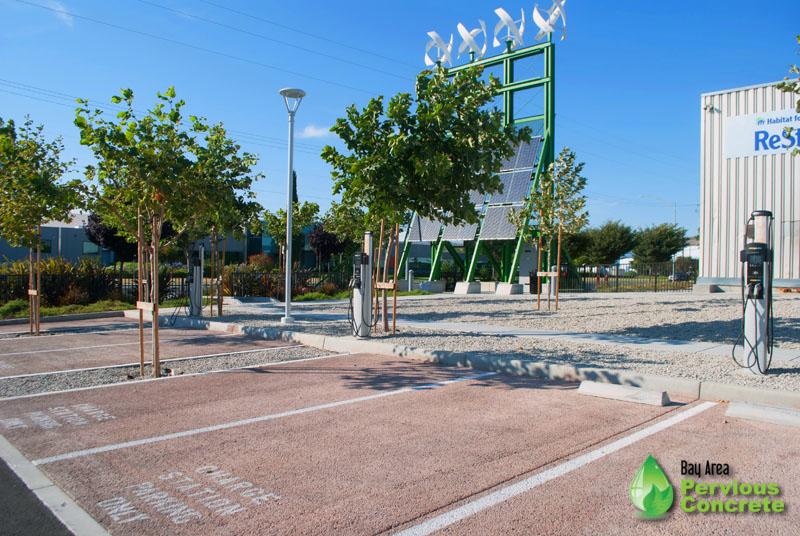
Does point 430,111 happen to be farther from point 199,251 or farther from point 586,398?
point 199,251

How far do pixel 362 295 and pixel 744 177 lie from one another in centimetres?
1852

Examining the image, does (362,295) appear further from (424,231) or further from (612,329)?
(424,231)

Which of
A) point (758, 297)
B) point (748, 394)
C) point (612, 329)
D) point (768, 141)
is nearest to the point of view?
point (748, 394)

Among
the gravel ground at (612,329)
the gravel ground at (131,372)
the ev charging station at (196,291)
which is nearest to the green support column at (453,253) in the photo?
the gravel ground at (612,329)

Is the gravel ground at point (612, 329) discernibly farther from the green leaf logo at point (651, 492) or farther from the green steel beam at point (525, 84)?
the green steel beam at point (525, 84)

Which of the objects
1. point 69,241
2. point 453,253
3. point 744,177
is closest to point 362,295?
point 744,177

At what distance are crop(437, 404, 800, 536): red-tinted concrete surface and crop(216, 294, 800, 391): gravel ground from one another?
2294 mm

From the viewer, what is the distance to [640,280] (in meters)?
30.8

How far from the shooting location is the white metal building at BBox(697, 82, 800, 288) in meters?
20.8

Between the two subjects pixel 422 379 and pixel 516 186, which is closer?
pixel 422 379

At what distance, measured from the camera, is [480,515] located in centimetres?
345

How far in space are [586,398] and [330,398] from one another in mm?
2980

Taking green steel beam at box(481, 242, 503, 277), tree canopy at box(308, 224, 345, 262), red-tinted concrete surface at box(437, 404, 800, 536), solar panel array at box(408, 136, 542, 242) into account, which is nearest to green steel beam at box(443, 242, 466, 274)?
solar panel array at box(408, 136, 542, 242)

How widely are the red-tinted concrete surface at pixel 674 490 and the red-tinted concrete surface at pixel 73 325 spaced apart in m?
13.1
